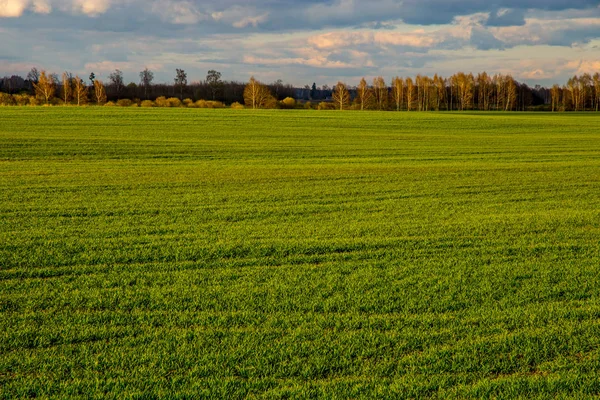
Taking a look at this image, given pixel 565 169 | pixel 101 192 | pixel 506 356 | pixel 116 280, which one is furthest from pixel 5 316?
pixel 565 169

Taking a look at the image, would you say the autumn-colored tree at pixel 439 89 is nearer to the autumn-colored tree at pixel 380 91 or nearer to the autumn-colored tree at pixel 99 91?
the autumn-colored tree at pixel 380 91

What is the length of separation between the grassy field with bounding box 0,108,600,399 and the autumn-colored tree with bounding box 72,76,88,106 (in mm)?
57619

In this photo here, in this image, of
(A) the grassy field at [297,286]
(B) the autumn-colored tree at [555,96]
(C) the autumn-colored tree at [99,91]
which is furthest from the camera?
(B) the autumn-colored tree at [555,96]

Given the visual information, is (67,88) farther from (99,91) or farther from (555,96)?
(555,96)

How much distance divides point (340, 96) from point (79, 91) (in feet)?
127

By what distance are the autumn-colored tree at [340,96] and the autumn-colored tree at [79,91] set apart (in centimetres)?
3719

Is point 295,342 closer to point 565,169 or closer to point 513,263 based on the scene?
point 513,263

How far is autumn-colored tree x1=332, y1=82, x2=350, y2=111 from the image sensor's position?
89519mm

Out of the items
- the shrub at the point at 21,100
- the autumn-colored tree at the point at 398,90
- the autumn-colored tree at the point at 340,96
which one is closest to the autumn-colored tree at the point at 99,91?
the shrub at the point at 21,100

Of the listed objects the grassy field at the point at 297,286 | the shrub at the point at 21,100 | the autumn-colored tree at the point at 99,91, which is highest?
the autumn-colored tree at the point at 99,91

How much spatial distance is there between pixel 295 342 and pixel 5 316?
345 centimetres

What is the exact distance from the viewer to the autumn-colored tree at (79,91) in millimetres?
72875

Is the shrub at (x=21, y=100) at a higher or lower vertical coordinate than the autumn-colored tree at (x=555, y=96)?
lower

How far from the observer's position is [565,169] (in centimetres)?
2328
